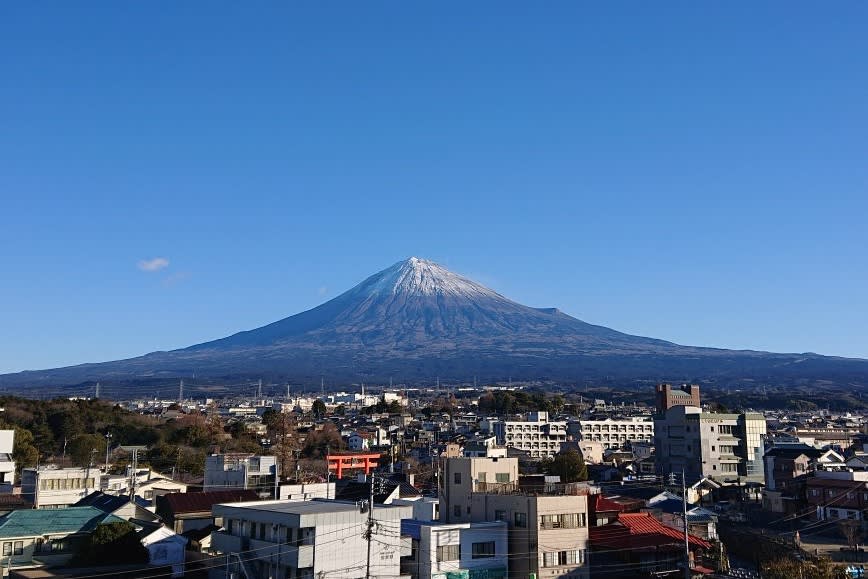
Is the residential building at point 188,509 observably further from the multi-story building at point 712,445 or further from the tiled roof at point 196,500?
the multi-story building at point 712,445

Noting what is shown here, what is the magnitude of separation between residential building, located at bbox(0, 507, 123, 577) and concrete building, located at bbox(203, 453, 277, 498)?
1026 centimetres

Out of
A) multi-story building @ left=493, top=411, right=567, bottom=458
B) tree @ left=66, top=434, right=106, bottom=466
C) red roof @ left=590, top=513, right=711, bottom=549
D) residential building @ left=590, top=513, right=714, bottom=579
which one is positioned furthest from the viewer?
multi-story building @ left=493, top=411, right=567, bottom=458

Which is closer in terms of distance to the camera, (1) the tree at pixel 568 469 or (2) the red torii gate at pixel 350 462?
(1) the tree at pixel 568 469

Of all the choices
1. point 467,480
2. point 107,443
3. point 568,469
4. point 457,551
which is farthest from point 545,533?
point 107,443

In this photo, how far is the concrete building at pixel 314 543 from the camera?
1656 cm

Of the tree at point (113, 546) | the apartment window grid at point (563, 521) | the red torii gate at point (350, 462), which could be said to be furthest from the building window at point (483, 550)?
the red torii gate at point (350, 462)

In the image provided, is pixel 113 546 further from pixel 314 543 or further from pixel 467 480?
pixel 467 480

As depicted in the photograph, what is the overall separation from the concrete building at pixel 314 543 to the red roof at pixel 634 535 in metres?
4.56

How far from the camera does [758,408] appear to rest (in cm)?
9500

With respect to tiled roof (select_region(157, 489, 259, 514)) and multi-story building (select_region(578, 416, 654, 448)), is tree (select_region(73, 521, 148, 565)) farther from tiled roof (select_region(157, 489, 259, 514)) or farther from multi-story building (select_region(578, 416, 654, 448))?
multi-story building (select_region(578, 416, 654, 448))

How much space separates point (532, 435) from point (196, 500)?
36.0 metres

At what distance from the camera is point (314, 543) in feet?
54.1

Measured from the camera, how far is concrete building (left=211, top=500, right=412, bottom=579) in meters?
16.6

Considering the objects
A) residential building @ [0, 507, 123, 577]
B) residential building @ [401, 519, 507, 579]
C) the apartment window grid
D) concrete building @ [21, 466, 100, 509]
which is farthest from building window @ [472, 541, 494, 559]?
concrete building @ [21, 466, 100, 509]
